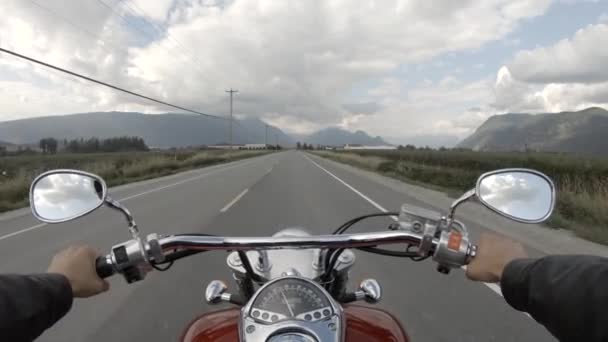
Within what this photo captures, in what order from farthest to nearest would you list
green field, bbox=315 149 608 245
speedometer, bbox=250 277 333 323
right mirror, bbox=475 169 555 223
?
green field, bbox=315 149 608 245 < right mirror, bbox=475 169 555 223 < speedometer, bbox=250 277 333 323

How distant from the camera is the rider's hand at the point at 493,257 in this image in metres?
1.60

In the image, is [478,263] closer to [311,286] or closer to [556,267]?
[556,267]

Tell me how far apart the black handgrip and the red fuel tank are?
0.39 metres

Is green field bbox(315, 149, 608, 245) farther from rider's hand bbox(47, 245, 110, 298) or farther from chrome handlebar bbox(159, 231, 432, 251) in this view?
rider's hand bbox(47, 245, 110, 298)

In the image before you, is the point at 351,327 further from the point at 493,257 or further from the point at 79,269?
the point at 79,269

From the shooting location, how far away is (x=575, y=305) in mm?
1227

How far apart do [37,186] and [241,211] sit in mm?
8019

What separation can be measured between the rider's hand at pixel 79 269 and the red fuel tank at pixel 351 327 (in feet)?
1.36

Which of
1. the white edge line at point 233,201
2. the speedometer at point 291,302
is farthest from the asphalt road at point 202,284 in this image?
the speedometer at point 291,302

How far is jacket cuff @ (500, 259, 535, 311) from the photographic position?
1.43 meters

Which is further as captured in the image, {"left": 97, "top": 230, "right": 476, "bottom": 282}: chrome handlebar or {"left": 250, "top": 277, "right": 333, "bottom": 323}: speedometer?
{"left": 97, "top": 230, "right": 476, "bottom": 282}: chrome handlebar

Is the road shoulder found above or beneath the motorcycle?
beneath

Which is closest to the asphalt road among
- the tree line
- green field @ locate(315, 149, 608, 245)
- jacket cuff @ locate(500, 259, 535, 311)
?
jacket cuff @ locate(500, 259, 535, 311)

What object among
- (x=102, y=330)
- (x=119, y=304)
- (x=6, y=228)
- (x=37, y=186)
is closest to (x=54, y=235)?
(x=6, y=228)
